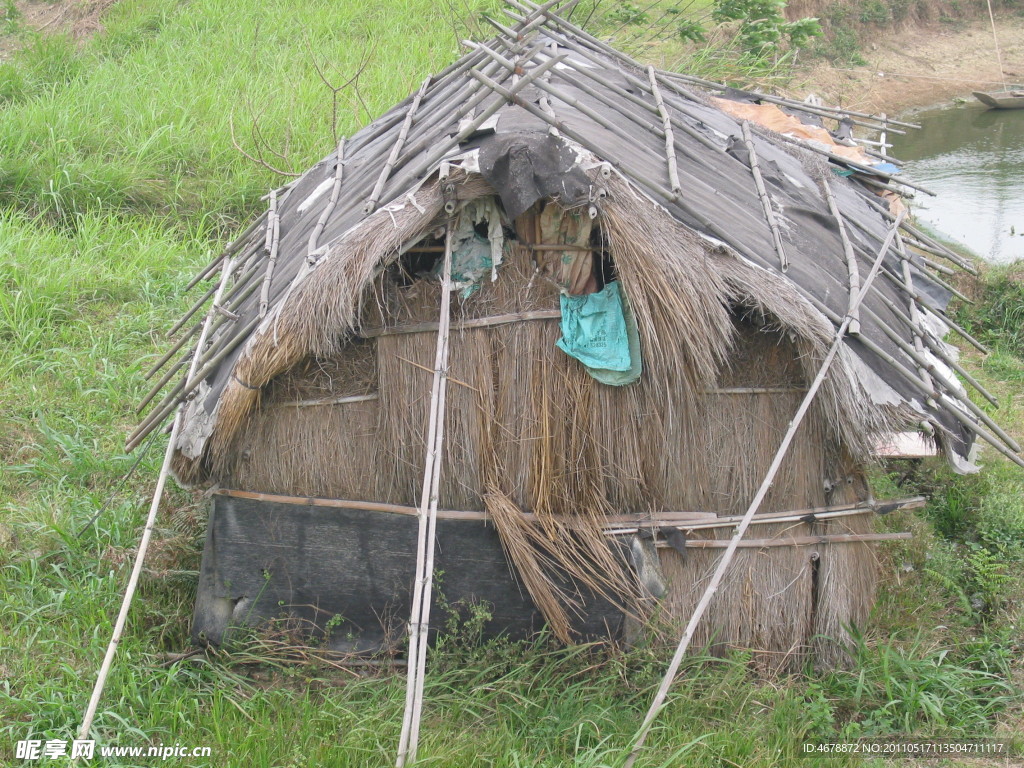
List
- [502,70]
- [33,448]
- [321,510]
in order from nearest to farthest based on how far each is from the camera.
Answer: [321,510] < [502,70] < [33,448]

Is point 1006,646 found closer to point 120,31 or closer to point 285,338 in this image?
point 285,338

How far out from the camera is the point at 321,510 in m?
3.91

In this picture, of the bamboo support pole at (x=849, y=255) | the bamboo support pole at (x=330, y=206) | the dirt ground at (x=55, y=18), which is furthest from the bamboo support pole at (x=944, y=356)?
the dirt ground at (x=55, y=18)

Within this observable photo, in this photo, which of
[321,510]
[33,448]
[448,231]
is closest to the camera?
[448,231]

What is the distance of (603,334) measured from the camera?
3.65 metres

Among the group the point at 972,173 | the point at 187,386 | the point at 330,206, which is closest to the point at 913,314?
the point at 330,206

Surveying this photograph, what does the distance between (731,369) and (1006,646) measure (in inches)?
70.0

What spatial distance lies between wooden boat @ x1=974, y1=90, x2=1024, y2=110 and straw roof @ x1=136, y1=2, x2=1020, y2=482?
37.8 feet

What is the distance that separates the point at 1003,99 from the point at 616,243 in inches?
561

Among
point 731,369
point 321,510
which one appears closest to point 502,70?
point 731,369

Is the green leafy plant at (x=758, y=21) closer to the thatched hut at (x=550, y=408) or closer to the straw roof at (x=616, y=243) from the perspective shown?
the straw roof at (x=616, y=243)

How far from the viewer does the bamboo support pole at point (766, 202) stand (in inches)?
153

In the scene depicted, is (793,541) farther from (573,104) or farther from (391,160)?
(391,160)

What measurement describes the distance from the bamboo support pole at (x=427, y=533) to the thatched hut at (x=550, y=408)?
145mm
